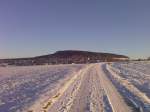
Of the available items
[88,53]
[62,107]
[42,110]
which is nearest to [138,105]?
[62,107]

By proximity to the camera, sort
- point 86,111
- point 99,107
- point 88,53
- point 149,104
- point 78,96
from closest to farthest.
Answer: point 86,111 < point 99,107 < point 149,104 < point 78,96 < point 88,53

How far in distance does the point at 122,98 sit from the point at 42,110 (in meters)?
4.17

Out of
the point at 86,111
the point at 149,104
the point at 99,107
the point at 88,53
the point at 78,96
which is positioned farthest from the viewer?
the point at 88,53

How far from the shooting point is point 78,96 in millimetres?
12609

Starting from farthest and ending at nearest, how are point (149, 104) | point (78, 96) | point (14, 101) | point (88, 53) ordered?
point (88, 53) < point (78, 96) < point (14, 101) < point (149, 104)

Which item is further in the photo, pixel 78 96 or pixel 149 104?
pixel 78 96

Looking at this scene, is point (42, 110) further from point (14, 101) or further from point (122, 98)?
point (122, 98)

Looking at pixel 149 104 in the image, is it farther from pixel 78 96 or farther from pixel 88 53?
pixel 88 53

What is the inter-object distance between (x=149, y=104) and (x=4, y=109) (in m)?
5.55

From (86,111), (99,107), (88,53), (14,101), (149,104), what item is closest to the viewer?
(86,111)

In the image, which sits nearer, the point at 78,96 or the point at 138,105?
the point at 138,105

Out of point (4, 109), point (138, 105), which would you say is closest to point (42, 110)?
point (4, 109)

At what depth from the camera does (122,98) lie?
39.9ft

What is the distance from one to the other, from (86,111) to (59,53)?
18829 centimetres
